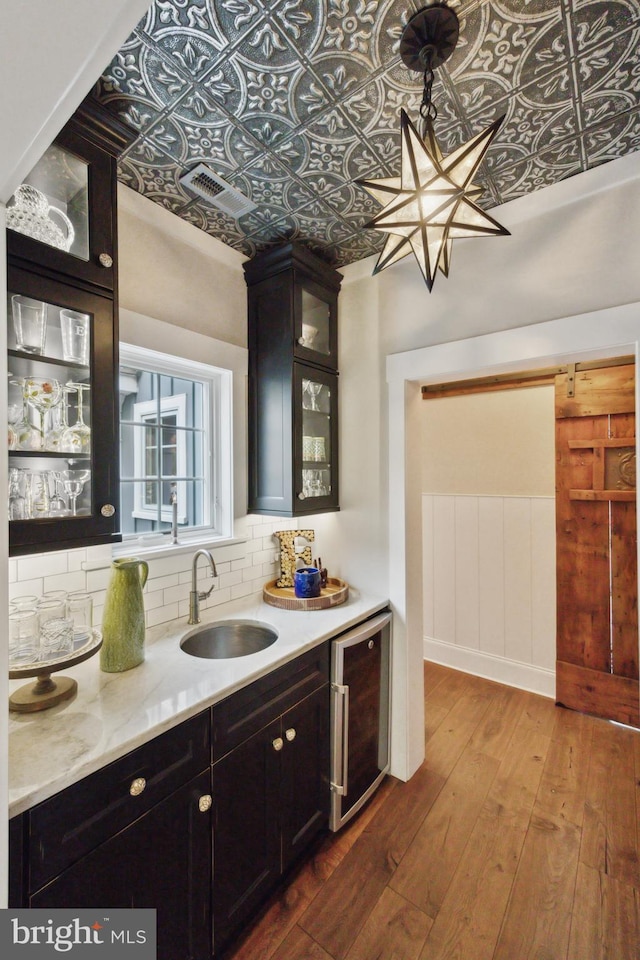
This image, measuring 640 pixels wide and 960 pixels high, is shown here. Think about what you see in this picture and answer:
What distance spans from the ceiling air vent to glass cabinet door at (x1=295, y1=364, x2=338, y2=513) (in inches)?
28.2

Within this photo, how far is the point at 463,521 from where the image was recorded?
3.27m

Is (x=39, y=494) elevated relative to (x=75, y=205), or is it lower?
lower

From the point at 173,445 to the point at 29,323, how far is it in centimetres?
90

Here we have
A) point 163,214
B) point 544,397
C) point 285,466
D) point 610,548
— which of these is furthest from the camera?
point 544,397

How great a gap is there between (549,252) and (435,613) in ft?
8.78

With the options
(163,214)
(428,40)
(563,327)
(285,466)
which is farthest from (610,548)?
(163,214)

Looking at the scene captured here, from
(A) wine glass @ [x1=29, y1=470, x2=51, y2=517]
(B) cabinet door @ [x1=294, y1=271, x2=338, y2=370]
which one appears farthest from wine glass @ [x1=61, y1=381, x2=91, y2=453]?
(B) cabinet door @ [x1=294, y1=271, x2=338, y2=370]

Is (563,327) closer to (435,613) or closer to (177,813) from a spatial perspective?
(177,813)

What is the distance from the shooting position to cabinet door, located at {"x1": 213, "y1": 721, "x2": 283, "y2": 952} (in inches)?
50.1

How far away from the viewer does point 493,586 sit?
3111 mm

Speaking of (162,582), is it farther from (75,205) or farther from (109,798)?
(75,205)

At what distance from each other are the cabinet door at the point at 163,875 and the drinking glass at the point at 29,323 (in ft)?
4.36

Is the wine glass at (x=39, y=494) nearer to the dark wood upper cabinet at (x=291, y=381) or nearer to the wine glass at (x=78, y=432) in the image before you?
the wine glass at (x=78, y=432)

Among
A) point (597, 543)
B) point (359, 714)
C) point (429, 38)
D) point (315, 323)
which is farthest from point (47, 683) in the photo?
point (597, 543)
